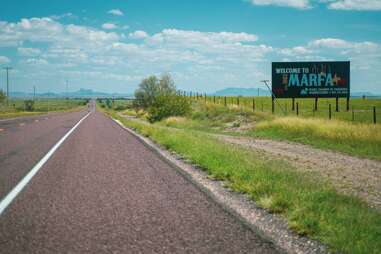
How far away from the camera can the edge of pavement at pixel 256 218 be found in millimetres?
5441

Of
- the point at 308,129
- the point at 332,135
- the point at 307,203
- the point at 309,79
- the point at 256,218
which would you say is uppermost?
the point at 309,79

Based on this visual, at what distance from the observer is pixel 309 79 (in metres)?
40.5

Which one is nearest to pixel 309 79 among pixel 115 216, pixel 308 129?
pixel 308 129

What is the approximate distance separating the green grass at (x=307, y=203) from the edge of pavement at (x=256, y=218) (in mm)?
139

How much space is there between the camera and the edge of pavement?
5441 millimetres

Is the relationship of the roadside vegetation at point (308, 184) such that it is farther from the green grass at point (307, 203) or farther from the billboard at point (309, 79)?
the billboard at point (309, 79)

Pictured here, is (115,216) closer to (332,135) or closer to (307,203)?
(307,203)

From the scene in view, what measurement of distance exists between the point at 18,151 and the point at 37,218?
9600 mm

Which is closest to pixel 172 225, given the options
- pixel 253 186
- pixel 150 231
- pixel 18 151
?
pixel 150 231

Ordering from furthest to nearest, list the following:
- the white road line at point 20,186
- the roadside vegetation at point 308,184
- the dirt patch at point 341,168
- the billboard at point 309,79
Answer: the billboard at point 309,79
the dirt patch at point 341,168
the white road line at point 20,186
the roadside vegetation at point 308,184

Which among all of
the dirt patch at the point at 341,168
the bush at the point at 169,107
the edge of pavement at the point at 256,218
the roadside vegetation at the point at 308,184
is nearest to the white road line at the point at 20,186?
the edge of pavement at the point at 256,218

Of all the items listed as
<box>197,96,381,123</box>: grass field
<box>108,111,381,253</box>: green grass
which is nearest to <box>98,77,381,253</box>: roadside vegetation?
<box>108,111,381,253</box>: green grass

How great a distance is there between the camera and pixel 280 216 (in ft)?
22.6

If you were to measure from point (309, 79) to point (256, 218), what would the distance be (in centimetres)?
3544
